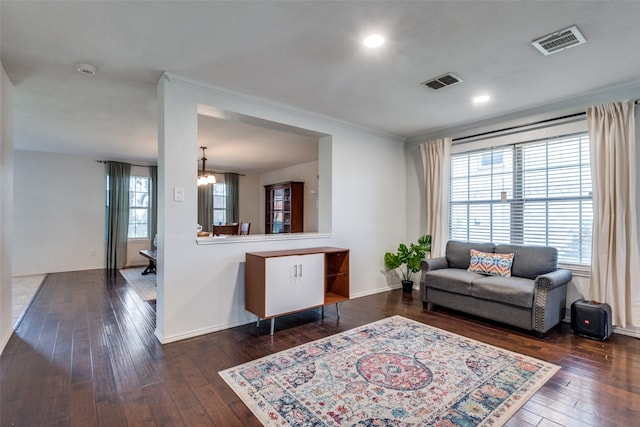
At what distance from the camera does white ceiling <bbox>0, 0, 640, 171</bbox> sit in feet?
6.62

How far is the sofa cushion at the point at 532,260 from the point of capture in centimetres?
347

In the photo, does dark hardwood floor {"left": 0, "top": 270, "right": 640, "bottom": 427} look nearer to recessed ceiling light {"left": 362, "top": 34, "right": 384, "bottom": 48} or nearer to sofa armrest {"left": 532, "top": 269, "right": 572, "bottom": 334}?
sofa armrest {"left": 532, "top": 269, "right": 572, "bottom": 334}

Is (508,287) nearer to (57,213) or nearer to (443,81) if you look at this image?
(443,81)

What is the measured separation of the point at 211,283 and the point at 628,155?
14.4ft

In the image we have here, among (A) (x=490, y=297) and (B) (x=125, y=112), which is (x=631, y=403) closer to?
(A) (x=490, y=297)

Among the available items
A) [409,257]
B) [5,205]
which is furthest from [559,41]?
[5,205]

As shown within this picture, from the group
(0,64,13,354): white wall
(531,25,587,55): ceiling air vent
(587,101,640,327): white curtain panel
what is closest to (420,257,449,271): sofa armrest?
(587,101,640,327): white curtain panel

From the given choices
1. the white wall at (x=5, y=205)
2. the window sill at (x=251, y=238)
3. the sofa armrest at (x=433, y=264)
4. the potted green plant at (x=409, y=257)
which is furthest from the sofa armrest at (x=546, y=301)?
the white wall at (x=5, y=205)

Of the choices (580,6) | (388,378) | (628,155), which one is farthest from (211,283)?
(628,155)

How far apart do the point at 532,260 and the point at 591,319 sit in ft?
2.48

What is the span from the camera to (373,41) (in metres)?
2.36

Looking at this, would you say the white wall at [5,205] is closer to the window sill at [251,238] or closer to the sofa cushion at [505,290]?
the window sill at [251,238]

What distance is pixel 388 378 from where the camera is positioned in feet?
7.55

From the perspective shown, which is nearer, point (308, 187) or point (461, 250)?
point (461, 250)
